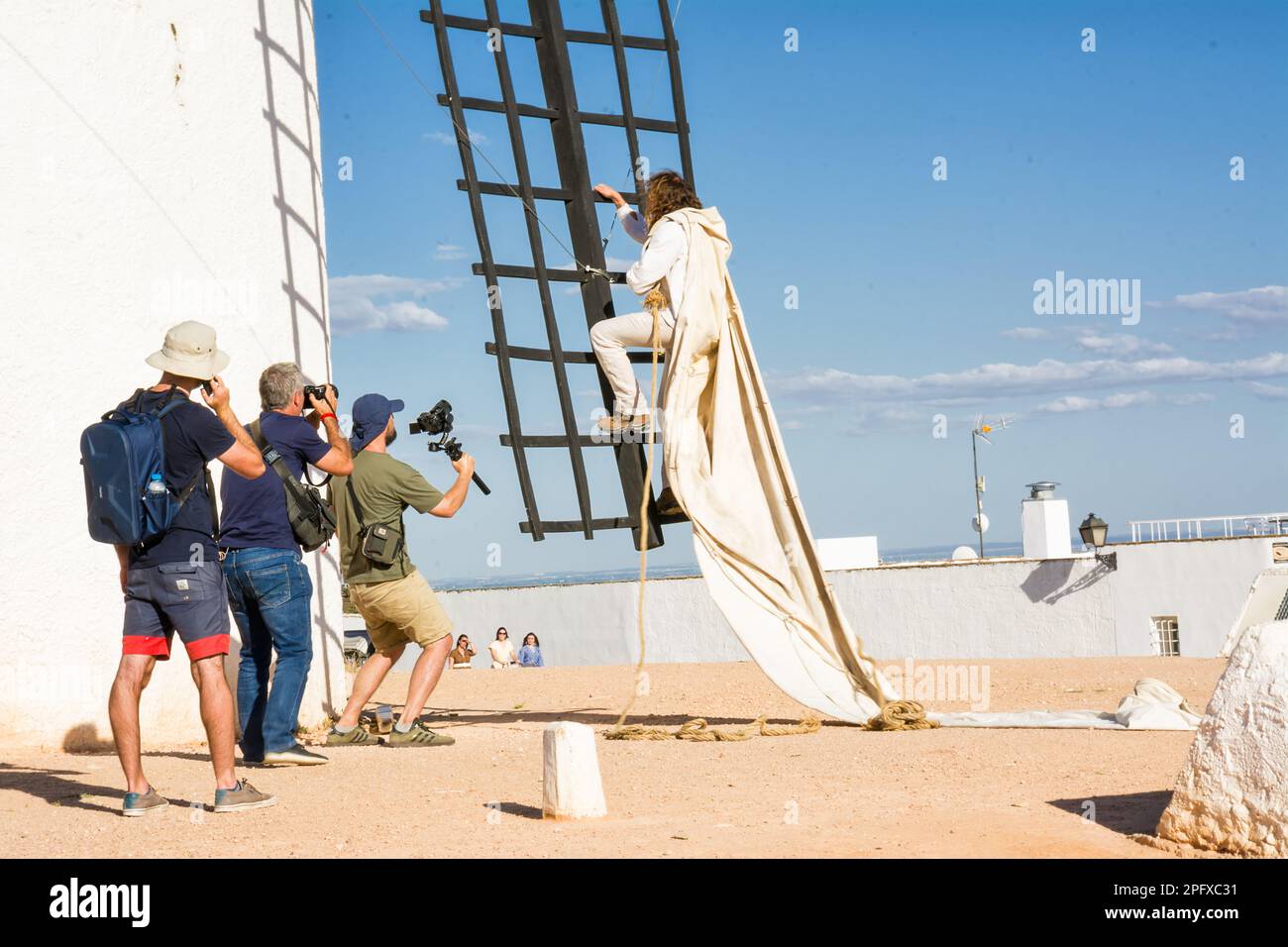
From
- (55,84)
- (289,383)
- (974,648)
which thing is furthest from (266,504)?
(974,648)

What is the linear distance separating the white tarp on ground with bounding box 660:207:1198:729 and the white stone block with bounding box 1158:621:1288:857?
2.89m

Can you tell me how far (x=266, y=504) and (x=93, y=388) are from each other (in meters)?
1.46

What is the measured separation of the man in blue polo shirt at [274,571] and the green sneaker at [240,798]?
0.94 metres

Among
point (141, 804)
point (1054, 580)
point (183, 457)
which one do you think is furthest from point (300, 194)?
point (1054, 580)

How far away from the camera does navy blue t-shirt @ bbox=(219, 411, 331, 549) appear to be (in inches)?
205

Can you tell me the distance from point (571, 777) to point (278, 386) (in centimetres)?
226

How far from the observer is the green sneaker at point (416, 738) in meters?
6.05

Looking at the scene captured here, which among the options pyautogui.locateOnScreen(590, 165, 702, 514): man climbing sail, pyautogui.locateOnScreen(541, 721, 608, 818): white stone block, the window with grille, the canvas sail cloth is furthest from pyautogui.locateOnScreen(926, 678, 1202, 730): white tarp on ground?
the window with grille

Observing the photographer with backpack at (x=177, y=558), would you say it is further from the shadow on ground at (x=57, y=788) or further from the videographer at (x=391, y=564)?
Result: the videographer at (x=391, y=564)

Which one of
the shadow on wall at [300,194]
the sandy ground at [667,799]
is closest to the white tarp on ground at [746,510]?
the sandy ground at [667,799]

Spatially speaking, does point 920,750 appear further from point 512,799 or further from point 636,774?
point 512,799

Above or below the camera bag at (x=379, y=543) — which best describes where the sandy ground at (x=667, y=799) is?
below

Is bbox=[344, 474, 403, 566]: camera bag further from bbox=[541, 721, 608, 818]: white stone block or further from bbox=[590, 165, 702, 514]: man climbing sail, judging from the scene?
bbox=[541, 721, 608, 818]: white stone block

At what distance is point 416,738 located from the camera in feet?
19.9
